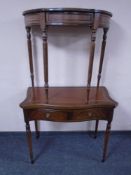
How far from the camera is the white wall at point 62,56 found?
1590mm

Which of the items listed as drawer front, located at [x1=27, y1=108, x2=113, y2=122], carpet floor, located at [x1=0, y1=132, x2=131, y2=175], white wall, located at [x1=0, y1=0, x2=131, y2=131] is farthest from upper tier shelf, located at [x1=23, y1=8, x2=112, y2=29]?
carpet floor, located at [x1=0, y1=132, x2=131, y2=175]

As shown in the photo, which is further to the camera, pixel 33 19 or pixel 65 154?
pixel 65 154

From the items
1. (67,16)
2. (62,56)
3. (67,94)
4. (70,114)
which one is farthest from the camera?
(62,56)

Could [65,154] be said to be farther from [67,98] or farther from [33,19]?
[33,19]

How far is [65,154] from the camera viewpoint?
1826 mm

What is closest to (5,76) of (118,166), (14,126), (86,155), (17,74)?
(17,74)

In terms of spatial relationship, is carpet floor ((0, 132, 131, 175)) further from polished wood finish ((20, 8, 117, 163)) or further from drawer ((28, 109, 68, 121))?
drawer ((28, 109, 68, 121))

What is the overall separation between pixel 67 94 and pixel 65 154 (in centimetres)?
62

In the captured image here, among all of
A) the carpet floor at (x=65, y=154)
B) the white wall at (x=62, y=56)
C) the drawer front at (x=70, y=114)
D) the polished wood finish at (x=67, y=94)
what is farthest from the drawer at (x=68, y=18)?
the carpet floor at (x=65, y=154)

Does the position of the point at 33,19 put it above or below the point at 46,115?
above

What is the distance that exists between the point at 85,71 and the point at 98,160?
0.85m

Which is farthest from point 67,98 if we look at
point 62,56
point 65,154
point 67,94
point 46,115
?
point 65,154

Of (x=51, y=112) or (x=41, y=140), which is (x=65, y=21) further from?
(x=41, y=140)

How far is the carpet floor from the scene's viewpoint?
165 cm
